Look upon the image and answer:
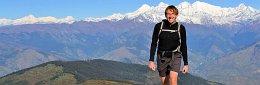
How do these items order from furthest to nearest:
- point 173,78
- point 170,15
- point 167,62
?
point 167,62, point 170,15, point 173,78

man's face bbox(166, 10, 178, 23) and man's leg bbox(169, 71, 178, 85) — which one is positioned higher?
man's face bbox(166, 10, 178, 23)

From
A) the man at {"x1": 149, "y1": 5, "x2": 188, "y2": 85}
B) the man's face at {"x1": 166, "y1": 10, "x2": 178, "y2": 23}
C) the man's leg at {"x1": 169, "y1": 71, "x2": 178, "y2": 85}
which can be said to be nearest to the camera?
the man's leg at {"x1": 169, "y1": 71, "x2": 178, "y2": 85}

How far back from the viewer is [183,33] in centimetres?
2203

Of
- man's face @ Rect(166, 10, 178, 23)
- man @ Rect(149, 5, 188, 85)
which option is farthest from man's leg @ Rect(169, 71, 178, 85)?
man's face @ Rect(166, 10, 178, 23)

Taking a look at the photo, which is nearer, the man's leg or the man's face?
the man's leg

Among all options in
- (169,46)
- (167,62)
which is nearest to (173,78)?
(167,62)

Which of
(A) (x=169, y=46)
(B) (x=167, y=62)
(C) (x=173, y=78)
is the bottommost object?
(C) (x=173, y=78)

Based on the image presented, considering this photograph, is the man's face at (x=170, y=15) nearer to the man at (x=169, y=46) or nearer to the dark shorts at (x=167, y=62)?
the man at (x=169, y=46)

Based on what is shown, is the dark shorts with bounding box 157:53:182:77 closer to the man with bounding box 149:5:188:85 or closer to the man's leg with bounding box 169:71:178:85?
the man with bounding box 149:5:188:85

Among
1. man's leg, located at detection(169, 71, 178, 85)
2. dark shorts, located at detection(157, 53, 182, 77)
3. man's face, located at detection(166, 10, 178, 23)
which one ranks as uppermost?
man's face, located at detection(166, 10, 178, 23)

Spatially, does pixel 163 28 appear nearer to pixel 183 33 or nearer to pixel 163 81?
pixel 183 33

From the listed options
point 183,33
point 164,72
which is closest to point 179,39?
point 183,33

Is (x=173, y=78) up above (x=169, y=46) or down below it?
below

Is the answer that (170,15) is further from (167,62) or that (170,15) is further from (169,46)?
(167,62)
